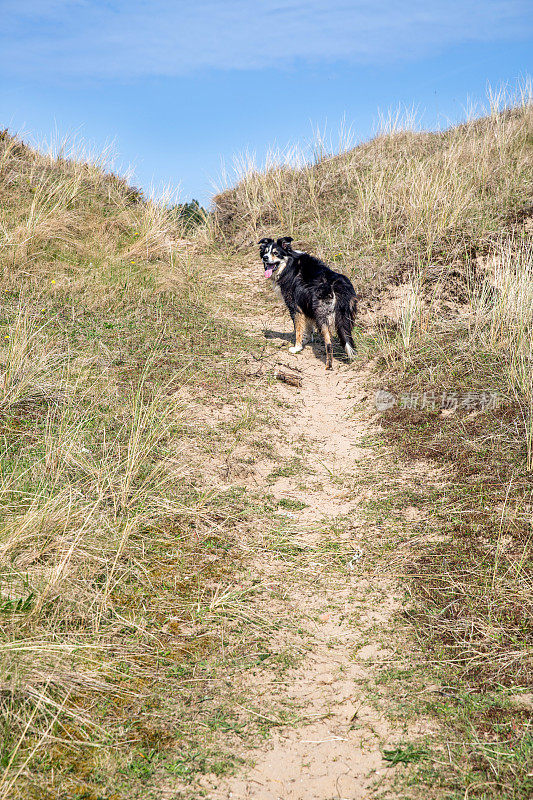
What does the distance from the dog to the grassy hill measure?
1.63ft

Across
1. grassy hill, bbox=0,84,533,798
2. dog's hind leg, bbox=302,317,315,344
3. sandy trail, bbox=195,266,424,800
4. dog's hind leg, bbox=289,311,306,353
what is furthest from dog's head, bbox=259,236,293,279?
sandy trail, bbox=195,266,424,800

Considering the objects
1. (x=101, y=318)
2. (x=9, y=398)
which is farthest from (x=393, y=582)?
(x=101, y=318)

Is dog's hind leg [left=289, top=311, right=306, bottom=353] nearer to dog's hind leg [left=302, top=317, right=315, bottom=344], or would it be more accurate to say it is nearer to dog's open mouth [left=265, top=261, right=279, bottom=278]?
dog's hind leg [left=302, top=317, right=315, bottom=344]

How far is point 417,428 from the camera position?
579 centimetres

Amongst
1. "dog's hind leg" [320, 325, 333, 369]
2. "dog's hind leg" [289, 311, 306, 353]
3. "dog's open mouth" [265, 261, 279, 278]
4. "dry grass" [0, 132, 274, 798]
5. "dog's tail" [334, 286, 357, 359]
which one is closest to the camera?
"dry grass" [0, 132, 274, 798]

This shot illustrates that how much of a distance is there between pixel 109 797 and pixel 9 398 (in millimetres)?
3655

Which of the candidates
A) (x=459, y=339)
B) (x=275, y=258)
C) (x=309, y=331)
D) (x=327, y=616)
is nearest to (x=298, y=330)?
(x=309, y=331)

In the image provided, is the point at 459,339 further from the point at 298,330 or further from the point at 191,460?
the point at 191,460

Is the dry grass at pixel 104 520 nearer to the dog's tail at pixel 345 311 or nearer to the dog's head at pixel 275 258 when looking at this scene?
the dog's head at pixel 275 258

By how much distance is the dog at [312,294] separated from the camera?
23.8 ft

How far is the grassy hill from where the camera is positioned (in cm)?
277

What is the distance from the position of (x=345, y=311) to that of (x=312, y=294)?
500 mm

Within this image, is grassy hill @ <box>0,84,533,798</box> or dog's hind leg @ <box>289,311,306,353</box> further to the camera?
dog's hind leg @ <box>289,311,306,353</box>

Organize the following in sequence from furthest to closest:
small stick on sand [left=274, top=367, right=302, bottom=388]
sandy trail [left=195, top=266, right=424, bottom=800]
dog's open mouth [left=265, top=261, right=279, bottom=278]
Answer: dog's open mouth [left=265, top=261, right=279, bottom=278], small stick on sand [left=274, top=367, right=302, bottom=388], sandy trail [left=195, top=266, right=424, bottom=800]
